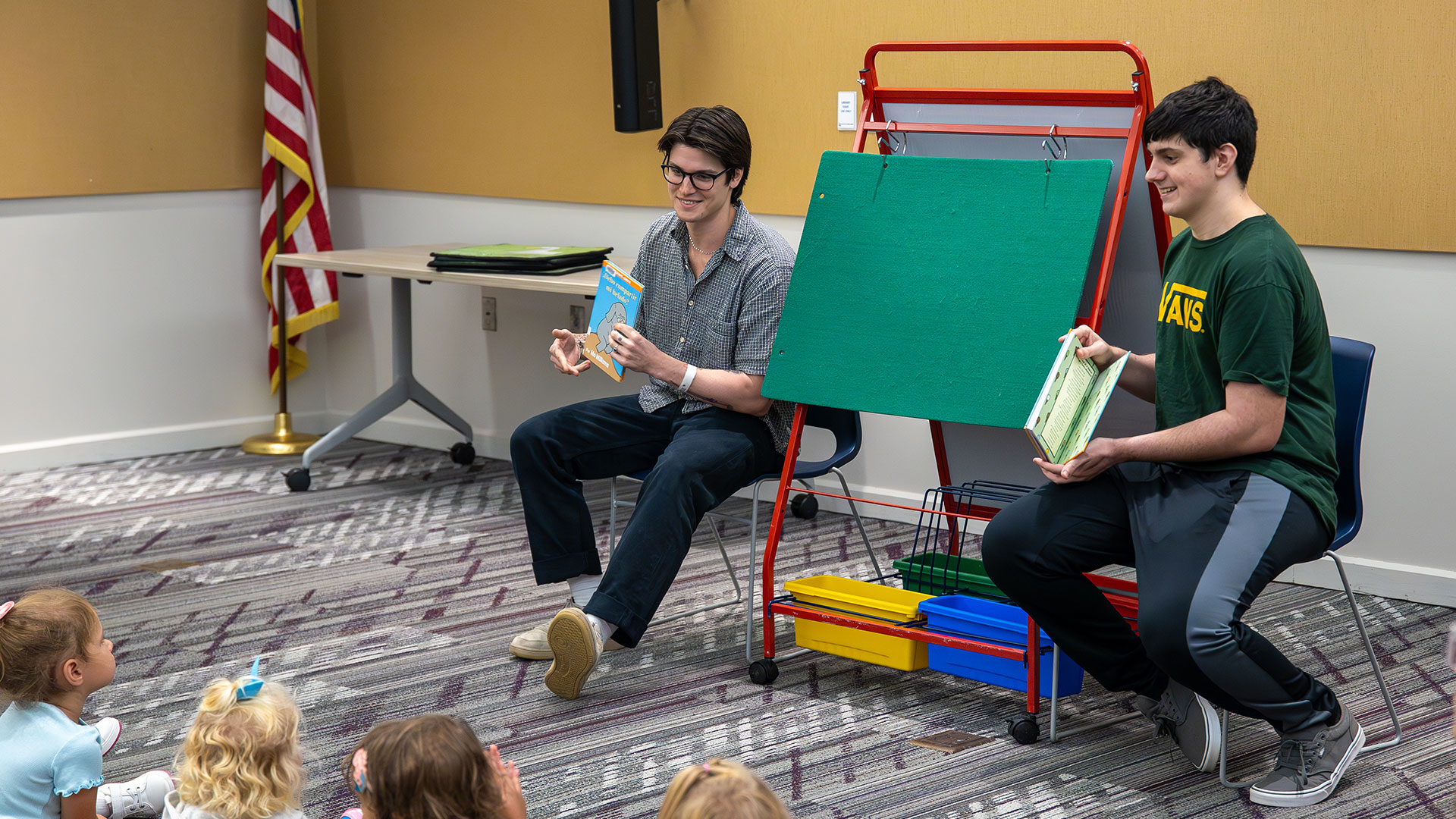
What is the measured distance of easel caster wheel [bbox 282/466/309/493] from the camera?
176 inches

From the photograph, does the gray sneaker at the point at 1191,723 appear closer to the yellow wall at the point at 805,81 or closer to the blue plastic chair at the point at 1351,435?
the blue plastic chair at the point at 1351,435

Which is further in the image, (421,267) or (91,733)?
(421,267)

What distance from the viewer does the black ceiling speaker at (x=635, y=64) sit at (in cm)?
409

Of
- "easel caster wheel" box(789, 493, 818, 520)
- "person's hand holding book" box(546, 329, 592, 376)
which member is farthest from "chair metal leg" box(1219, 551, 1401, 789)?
"easel caster wheel" box(789, 493, 818, 520)

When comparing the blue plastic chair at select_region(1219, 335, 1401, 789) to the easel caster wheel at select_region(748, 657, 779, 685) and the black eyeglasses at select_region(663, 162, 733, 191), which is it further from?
the black eyeglasses at select_region(663, 162, 733, 191)

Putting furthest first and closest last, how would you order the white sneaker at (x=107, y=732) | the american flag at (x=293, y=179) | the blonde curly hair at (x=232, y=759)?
the american flag at (x=293, y=179), the white sneaker at (x=107, y=732), the blonde curly hair at (x=232, y=759)

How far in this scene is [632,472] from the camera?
9.78ft

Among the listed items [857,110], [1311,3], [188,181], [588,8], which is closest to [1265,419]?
[1311,3]

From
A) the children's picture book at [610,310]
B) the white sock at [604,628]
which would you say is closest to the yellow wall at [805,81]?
the children's picture book at [610,310]

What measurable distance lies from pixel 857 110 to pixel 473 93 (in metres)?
1.63

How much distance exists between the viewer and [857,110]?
3922 mm

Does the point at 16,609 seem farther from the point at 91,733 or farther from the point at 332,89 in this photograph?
the point at 332,89

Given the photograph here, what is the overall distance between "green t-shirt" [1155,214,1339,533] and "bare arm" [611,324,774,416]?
86cm

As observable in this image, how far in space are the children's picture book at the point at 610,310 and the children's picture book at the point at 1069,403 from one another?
877 mm
